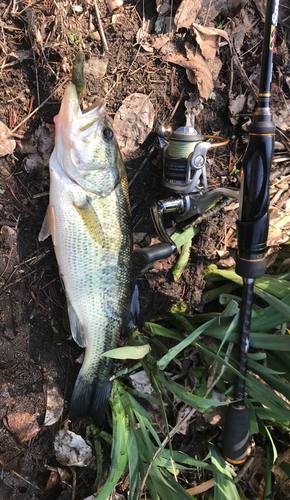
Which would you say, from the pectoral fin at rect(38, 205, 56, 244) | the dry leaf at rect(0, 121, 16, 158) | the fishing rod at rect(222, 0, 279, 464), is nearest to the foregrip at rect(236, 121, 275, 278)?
the fishing rod at rect(222, 0, 279, 464)

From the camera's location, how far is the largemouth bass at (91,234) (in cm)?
179

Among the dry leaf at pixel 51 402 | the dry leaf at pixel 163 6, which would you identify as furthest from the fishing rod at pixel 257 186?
the dry leaf at pixel 51 402

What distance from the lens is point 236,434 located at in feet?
6.68

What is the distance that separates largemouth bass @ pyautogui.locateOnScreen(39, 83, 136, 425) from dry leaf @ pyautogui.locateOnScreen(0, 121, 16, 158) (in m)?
0.42

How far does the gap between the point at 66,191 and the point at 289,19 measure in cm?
241

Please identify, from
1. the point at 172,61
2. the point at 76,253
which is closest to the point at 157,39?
the point at 172,61

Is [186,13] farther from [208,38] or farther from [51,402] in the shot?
[51,402]

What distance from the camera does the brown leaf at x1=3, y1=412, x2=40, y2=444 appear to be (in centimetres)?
224

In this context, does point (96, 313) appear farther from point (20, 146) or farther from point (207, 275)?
point (20, 146)

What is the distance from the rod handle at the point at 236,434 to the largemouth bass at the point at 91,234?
883 millimetres

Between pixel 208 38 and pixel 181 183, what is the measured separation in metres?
1.22

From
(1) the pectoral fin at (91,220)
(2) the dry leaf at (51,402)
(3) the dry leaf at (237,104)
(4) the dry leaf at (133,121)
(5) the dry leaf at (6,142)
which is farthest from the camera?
(3) the dry leaf at (237,104)

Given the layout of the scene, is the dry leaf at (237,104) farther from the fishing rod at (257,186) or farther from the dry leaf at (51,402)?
the dry leaf at (51,402)

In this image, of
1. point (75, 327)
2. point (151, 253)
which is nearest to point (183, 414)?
point (75, 327)
